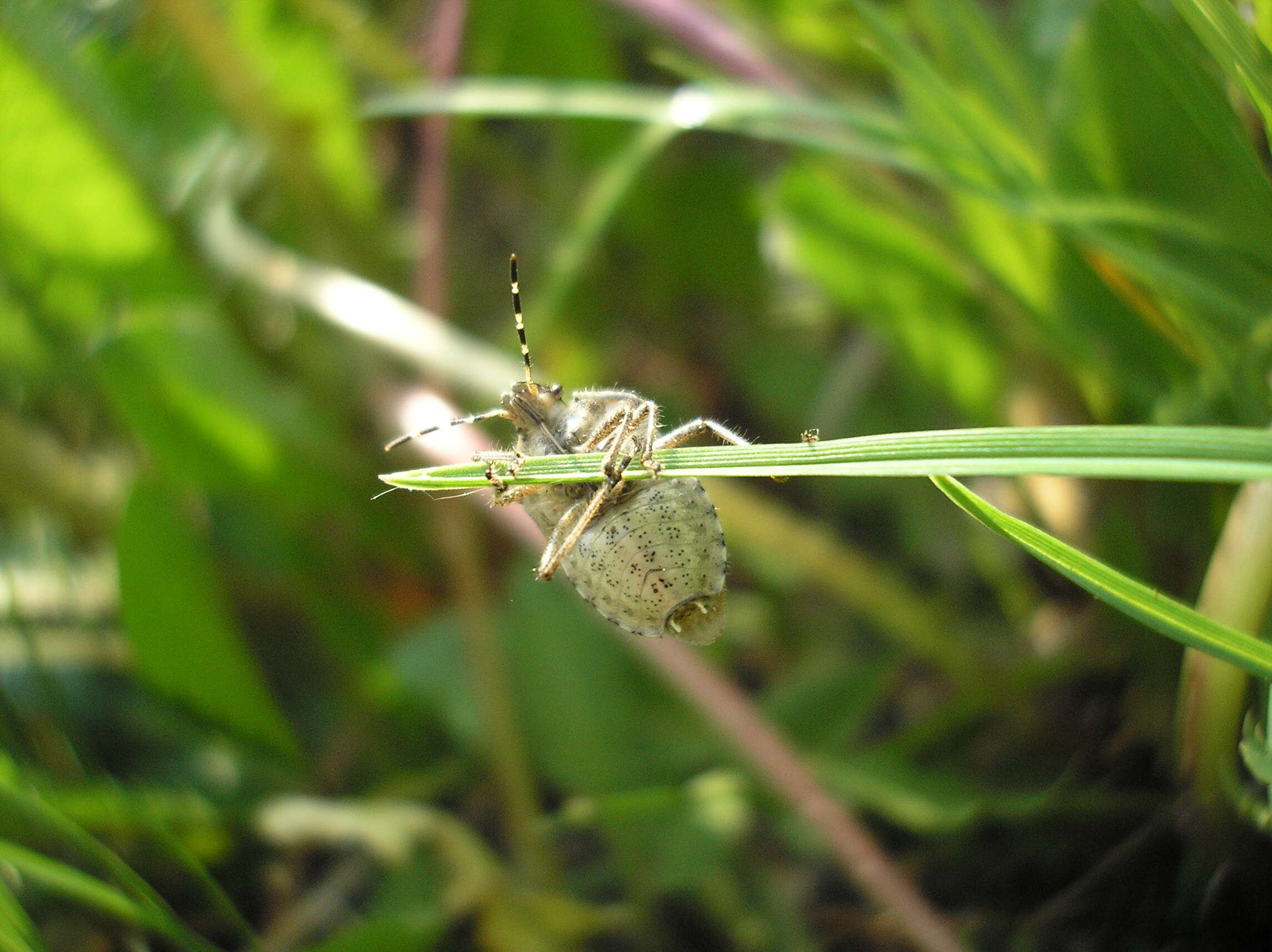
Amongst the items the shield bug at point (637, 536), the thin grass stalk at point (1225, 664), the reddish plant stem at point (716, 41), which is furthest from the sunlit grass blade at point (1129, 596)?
the reddish plant stem at point (716, 41)

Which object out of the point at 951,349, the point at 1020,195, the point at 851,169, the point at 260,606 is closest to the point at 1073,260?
the point at 1020,195

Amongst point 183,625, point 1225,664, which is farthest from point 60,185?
point 1225,664

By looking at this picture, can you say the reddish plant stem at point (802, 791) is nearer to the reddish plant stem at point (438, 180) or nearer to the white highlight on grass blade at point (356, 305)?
the white highlight on grass blade at point (356, 305)

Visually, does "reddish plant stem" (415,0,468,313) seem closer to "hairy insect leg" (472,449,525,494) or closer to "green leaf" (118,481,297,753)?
"green leaf" (118,481,297,753)

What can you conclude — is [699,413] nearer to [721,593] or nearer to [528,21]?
[528,21]

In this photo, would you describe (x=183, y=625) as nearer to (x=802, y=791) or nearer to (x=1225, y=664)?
(x=802, y=791)
